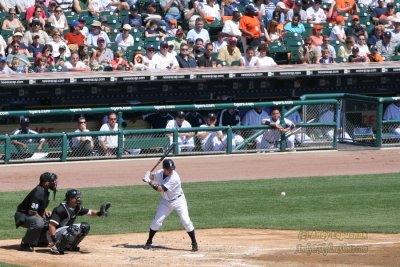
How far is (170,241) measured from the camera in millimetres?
15328

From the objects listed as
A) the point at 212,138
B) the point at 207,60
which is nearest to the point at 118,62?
the point at 207,60

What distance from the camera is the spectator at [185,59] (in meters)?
23.9

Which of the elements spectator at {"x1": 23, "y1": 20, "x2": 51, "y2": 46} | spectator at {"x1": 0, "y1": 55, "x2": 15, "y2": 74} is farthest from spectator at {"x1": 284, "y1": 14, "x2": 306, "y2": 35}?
spectator at {"x1": 0, "y1": 55, "x2": 15, "y2": 74}

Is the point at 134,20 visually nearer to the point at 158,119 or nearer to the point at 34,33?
the point at 34,33

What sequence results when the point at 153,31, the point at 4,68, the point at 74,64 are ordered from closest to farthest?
the point at 4,68, the point at 74,64, the point at 153,31

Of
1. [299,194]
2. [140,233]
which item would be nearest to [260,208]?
[299,194]

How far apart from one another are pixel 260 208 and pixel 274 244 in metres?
3.03

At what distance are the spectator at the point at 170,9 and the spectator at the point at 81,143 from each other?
192 inches

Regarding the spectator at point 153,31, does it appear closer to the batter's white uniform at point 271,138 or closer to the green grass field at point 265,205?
the batter's white uniform at point 271,138

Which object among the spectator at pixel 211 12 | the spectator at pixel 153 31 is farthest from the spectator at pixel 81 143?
the spectator at pixel 211 12

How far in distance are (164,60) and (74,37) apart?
2029mm

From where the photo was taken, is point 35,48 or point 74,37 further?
point 74,37

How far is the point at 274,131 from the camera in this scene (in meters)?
23.5

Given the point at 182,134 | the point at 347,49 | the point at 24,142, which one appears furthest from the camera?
the point at 347,49
